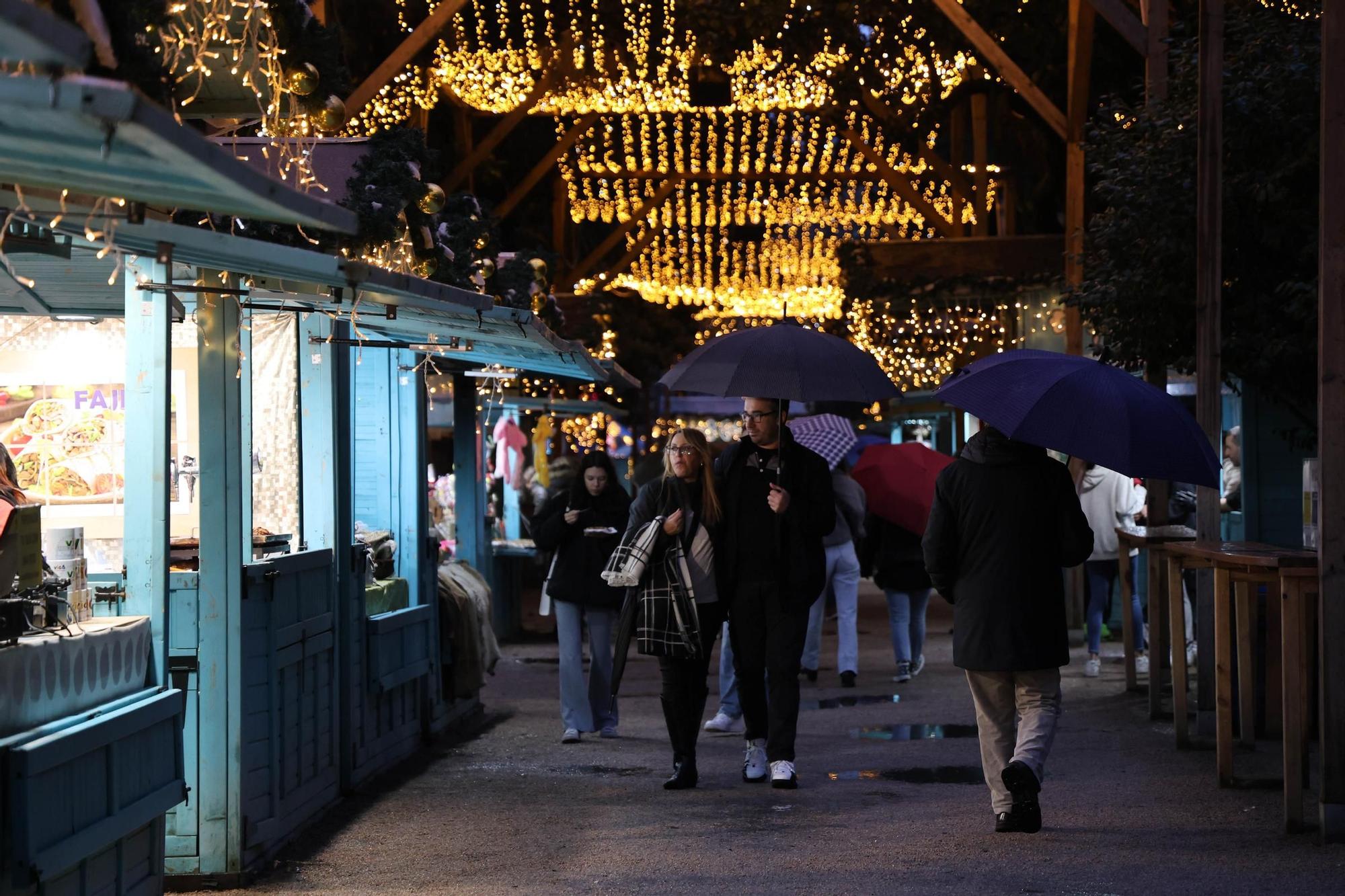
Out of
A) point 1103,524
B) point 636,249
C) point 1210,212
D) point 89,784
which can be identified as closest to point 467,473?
point 1103,524

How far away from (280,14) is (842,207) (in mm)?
14758

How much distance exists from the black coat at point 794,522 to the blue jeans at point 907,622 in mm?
4969

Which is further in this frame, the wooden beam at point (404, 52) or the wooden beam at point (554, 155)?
the wooden beam at point (554, 155)

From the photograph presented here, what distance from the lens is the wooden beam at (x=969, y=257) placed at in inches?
673

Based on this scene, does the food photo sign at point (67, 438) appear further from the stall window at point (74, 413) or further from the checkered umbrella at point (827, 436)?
the checkered umbrella at point (827, 436)

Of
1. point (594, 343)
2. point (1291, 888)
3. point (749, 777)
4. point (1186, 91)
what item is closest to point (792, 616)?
point (749, 777)

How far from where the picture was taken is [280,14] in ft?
22.9

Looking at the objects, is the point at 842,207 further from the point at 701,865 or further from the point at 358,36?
the point at 701,865

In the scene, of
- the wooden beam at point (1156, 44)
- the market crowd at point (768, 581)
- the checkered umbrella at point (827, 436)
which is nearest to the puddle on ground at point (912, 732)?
the market crowd at point (768, 581)

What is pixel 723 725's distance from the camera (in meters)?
10.7

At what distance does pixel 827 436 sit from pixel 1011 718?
27.0ft

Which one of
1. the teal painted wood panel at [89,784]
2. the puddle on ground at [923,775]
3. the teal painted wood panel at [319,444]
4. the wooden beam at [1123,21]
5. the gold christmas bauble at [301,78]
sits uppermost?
the wooden beam at [1123,21]

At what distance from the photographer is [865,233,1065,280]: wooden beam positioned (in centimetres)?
1709

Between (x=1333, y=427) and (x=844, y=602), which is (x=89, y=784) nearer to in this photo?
(x=1333, y=427)
